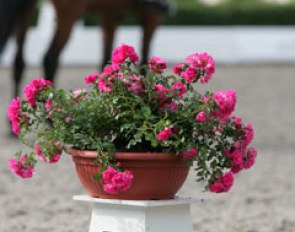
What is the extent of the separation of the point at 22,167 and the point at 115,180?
41 centimetres

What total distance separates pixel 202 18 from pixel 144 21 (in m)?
12.0

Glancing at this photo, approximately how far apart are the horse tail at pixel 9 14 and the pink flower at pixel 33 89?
4.13 m

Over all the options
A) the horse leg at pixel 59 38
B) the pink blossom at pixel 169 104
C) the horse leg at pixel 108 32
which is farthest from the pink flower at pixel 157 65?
the horse leg at pixel 108 32

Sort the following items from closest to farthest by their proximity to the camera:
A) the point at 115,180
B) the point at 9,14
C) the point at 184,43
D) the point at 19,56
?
the point at 115,180 < the point at 9,14 < the point at 19,56 < the point at 184,43

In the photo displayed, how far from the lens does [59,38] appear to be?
738 cm

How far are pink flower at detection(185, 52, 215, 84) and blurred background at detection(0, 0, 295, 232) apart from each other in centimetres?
49

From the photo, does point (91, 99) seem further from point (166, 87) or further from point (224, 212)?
point (224, 212)

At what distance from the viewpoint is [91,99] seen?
2.79 meters

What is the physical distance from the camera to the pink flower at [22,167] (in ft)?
9.24

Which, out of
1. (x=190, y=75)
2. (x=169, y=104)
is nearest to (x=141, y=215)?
(x=169, y=104)

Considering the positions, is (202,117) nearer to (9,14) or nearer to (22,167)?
(22,167)

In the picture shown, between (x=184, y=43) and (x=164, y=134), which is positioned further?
(x=184, y=43)

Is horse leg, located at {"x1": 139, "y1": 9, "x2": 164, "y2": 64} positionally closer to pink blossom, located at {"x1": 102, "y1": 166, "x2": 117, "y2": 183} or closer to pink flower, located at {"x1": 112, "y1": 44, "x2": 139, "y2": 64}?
pink flower, located at {"x1": 112, "y1": 44, "x2": 139, "y2": 64}

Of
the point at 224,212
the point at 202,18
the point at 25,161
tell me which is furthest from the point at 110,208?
the point at 202,18
